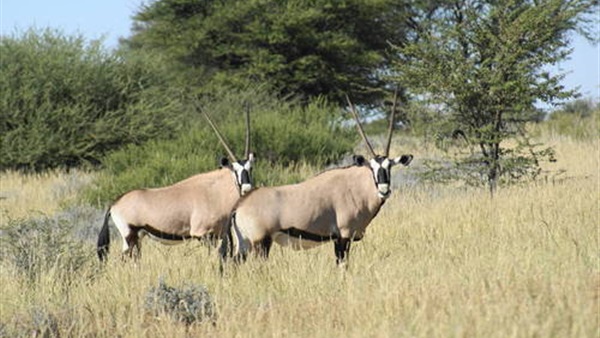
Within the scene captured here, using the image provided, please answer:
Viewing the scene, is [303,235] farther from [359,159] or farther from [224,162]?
[224,162]

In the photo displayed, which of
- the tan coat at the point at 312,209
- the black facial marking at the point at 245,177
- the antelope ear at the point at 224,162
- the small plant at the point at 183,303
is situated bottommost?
the small plant at the point at 183,303

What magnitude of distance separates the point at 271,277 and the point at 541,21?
9.13 meters

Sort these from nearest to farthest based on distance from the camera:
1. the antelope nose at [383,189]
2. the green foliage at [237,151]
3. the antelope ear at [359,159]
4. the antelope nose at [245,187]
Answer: the antelope nose at [383,189] < the antelope ear at [359,159] < the antelope nose at [245,187] < the green foliage at [237,151]

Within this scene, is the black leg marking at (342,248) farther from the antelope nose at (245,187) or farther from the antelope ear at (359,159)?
→ the antelope nose at (245,187)

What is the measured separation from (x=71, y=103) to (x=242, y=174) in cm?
1686

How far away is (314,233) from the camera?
8703mm

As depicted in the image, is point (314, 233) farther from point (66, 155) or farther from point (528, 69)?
point (66, 155)

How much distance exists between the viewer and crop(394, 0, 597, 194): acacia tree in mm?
15734

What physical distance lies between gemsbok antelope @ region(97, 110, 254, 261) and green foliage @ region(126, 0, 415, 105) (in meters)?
21.7

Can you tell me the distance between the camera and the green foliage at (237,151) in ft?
60.8

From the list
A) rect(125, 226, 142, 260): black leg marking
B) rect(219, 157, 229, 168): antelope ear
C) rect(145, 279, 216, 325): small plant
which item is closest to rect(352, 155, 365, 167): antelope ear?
rect(219, 157, 229, 168): antelope ear

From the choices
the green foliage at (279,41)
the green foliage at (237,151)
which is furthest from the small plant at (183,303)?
the green foliage at (279,41)

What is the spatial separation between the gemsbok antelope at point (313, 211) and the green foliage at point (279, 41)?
22743 mm

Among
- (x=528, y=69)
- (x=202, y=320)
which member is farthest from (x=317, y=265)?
(x=528, y=69)
